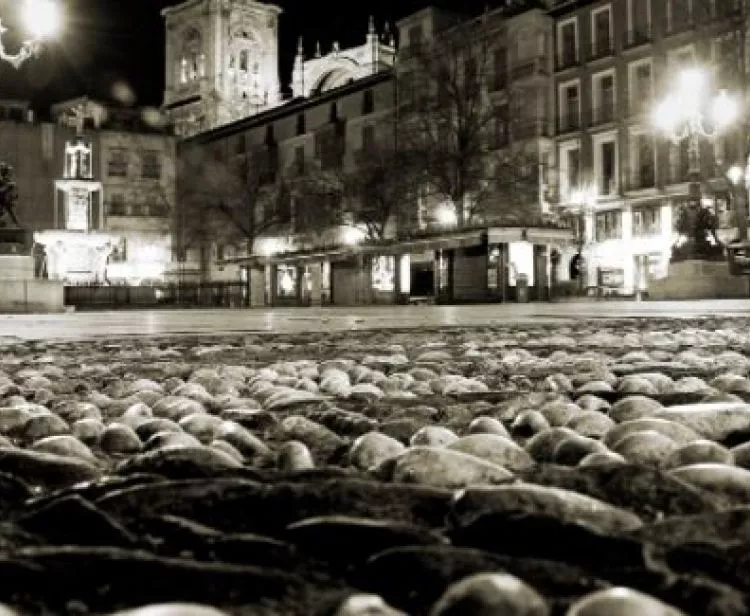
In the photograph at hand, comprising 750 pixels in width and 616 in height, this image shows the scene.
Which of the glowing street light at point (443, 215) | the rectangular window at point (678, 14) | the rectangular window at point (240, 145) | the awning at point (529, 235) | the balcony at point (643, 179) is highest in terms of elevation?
the rectangular window at point (678, 14)

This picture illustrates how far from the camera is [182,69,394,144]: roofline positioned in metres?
45.8

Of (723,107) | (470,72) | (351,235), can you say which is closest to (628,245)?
(470,72)

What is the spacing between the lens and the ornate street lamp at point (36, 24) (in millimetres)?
9922

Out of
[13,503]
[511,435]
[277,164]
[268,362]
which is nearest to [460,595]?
[13,503]

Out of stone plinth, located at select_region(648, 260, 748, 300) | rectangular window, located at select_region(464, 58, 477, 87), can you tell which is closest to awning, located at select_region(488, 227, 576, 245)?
stone plinth, located at select_region(648, 260, 748, 300)

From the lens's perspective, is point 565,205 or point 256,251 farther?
point 256,251

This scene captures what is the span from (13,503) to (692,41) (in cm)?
3506

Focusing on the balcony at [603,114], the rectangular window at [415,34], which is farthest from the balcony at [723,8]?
the rectangular window at [415,34]

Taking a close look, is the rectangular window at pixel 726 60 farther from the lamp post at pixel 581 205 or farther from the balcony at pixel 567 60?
the lamp post at pixel 581 205

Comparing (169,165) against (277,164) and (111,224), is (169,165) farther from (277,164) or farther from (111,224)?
(277,164)

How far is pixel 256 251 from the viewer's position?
5406 centimetres

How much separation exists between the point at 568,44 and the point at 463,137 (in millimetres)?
10285

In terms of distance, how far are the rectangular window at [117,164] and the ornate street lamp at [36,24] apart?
48.4 meters

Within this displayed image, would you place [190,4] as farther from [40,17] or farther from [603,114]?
[40,17]
